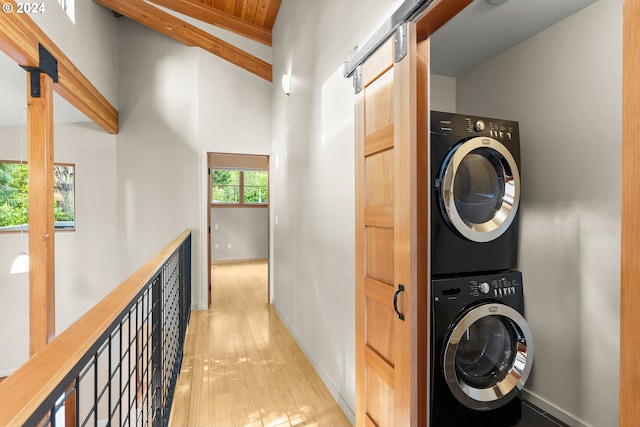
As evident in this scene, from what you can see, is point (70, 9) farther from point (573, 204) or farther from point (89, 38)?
point (573, 204)

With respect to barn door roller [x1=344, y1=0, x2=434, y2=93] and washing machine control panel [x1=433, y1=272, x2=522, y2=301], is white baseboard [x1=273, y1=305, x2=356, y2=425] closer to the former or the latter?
washing machine control panel [x1=433, y1=272, x2=522, y2=301]

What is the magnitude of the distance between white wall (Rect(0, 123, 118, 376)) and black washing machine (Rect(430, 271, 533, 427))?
434cm

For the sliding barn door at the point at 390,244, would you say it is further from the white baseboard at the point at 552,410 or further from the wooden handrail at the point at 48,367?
the white baseboard at the point at 552,410

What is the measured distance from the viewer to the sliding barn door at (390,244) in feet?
4.33

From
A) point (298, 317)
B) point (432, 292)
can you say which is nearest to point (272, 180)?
point (298, 317)

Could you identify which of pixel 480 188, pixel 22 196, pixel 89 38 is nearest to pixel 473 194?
pixel 480 188

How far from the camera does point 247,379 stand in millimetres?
2564

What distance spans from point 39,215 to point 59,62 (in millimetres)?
1224

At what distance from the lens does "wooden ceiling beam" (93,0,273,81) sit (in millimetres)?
3961

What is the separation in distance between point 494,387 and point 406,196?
1.24 metres

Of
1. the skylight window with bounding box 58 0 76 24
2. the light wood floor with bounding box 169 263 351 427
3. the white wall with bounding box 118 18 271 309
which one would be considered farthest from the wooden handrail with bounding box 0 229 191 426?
the white wall with bounding box 118 18 271 309

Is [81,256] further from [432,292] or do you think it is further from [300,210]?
[432,292]

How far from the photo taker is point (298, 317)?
3223mm

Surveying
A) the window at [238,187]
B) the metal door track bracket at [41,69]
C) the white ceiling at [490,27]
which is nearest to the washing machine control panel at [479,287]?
the white ceiling at [490,27]
